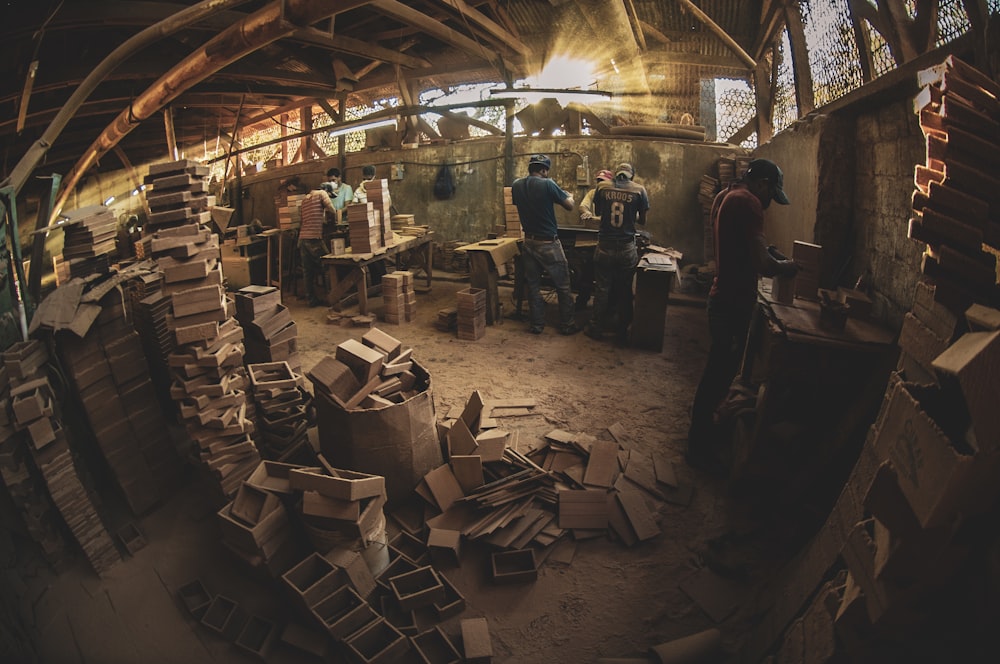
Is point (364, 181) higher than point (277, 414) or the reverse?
higher

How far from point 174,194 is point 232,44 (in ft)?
14.3

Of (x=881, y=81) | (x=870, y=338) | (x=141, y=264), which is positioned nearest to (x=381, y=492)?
(x=870, y=338)

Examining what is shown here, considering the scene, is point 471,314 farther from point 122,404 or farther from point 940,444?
point 940,444

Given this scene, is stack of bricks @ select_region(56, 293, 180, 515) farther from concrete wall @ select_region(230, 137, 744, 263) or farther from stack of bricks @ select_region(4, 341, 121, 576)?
concrete wall @ select_region(230, 137, 744, 263)

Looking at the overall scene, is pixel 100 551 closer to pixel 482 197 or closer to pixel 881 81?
pixel 881 81

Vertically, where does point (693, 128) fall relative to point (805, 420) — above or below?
above

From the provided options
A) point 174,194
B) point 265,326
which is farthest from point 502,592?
point 174,194

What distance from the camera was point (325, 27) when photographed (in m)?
10.1

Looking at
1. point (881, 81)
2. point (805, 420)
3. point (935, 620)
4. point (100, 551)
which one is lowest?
point (100, 551)

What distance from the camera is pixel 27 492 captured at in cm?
347

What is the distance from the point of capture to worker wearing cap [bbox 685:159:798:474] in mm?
4109

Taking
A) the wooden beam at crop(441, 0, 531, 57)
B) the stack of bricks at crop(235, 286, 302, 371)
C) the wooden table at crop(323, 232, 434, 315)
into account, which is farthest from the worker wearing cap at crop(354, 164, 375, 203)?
the stack of bricks at crop(235, 286, 302, 371)

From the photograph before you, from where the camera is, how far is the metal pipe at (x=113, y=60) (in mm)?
6109

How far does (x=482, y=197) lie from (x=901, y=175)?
8.87 meters
